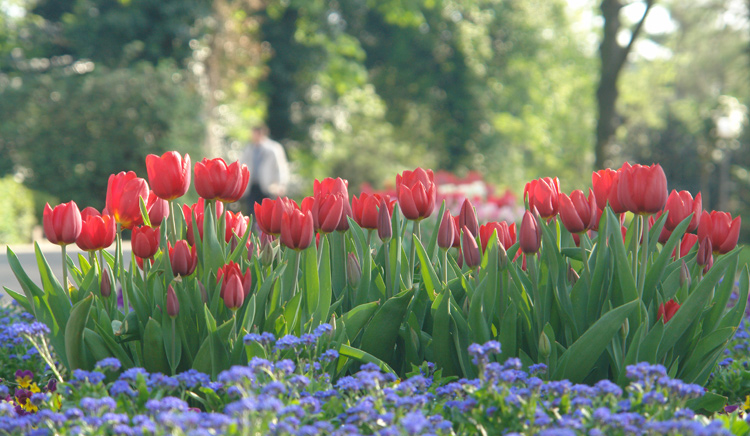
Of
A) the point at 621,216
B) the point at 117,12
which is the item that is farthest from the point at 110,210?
the point at 117,12

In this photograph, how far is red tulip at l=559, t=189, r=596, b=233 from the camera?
7.88 ft

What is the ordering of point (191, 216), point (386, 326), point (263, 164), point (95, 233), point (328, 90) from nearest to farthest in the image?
point (386, 326) < point (95, 233) < point (191, 216) < point (263, 164) < point (328, 90)

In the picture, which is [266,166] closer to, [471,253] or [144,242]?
[144,242]

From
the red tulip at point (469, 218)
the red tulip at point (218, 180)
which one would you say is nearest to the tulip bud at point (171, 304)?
the red tulip at point (218, 180)

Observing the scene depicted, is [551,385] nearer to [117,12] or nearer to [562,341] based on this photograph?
[562,341]

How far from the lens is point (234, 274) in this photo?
2.28 metres

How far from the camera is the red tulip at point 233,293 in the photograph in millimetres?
2264

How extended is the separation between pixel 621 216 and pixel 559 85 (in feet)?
81.7

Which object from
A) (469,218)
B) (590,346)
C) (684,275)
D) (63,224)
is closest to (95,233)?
(63,224)

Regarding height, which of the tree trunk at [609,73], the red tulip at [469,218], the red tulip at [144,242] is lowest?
the red tulip at [144,242]

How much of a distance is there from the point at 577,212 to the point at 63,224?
175 cm

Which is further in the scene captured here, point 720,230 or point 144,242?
point 720,230

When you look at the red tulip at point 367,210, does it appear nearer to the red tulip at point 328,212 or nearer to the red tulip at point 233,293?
the red tulip at point 328,212

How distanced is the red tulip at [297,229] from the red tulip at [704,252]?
141 cm
